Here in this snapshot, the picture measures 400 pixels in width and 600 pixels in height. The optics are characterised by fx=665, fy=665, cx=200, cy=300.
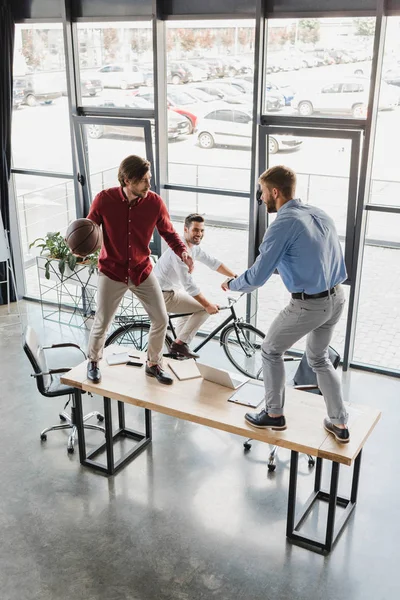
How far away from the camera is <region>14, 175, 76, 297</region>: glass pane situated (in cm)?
733

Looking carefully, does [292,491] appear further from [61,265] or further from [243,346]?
[61,265]

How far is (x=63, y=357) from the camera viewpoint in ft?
21.3

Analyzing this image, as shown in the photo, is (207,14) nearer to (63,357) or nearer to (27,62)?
(27,62)

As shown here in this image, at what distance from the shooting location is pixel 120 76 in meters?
6.48

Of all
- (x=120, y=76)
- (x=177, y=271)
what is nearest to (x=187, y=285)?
(x=177, y=271)

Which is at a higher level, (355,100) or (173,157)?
(355,100)

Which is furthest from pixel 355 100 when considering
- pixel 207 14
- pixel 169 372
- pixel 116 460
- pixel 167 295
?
pixel 116 460

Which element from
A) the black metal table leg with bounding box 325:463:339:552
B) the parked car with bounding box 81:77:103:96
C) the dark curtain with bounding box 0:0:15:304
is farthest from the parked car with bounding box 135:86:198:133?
the black metal table leg with bounding box 325:463:339:552

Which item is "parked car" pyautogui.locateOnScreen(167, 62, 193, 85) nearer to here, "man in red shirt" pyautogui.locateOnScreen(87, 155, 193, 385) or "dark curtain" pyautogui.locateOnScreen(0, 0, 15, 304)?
"dark curtain" pyautogui.locateOnScreen(0, 0, 15, 304)

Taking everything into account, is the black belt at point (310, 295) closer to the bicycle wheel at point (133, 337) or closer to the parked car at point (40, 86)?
the bicycle wheel at point (133, 337)

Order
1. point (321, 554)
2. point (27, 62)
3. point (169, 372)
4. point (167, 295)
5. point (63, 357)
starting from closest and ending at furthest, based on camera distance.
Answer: point (321, 554), point (169, 372), point (167, 295), point (63, 357), point (27, 62)

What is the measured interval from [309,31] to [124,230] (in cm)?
253

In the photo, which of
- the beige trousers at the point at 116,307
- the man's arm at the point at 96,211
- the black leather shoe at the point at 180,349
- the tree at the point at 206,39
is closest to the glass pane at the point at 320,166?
the tree at the point at 206,39

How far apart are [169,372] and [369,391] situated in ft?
6.79
